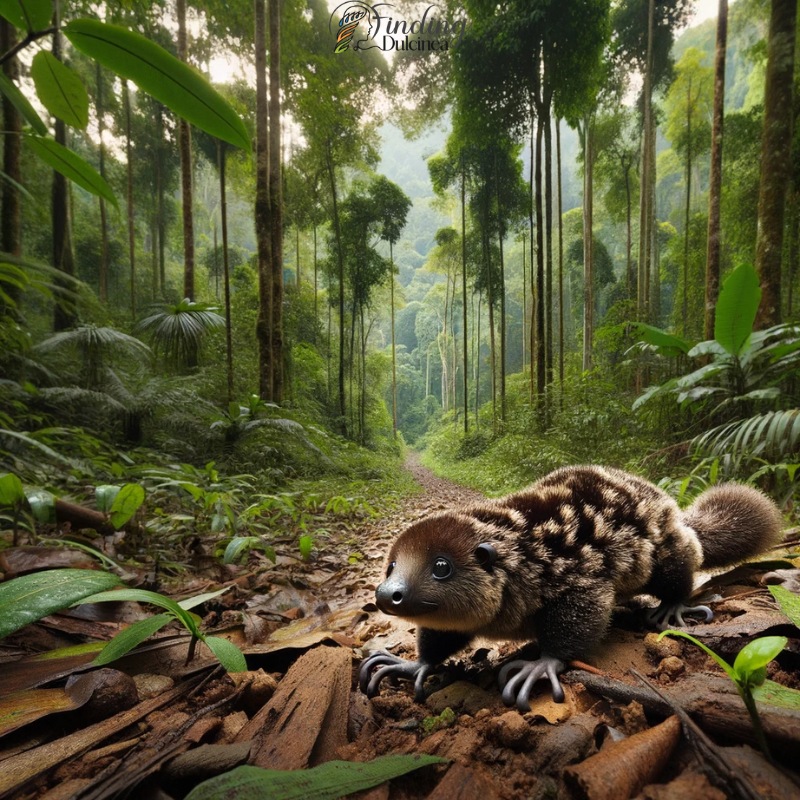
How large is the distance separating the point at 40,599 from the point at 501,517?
1.52m

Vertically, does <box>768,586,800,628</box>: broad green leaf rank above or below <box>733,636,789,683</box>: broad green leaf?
below

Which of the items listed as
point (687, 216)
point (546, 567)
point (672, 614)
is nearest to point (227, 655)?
point (546, 567)

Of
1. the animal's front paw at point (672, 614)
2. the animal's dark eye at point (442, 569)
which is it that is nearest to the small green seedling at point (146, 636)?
the animal's dark eye at point (442, 569)

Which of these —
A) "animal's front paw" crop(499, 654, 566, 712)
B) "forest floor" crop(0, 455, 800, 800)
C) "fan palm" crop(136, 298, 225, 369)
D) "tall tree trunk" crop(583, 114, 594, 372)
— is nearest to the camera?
"forest floor" crop(0, 455, 800, 800)

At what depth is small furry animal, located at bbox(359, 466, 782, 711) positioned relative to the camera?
5.06 ft

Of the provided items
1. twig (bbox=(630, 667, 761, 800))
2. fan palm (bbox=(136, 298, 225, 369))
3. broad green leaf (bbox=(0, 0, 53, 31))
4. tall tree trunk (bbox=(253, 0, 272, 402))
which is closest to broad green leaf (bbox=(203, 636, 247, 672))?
twig (bbox=(630, 667, 761, 800))

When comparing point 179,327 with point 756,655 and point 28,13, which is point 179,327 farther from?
point 756,655

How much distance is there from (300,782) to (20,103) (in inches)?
68.1

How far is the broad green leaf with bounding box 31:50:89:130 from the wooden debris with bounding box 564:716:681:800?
1.97 meters

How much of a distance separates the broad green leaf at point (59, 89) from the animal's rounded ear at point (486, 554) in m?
1.84

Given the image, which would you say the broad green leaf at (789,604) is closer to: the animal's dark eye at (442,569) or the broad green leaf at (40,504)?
the animal's dark eye at (442,569)

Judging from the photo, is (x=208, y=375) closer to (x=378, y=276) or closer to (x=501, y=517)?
(x=501, y=517)

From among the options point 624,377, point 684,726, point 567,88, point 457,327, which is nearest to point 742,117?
point 567,88

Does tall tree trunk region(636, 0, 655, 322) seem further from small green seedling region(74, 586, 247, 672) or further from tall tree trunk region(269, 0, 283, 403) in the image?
small green seedling region(74, 586, 247, 672)
